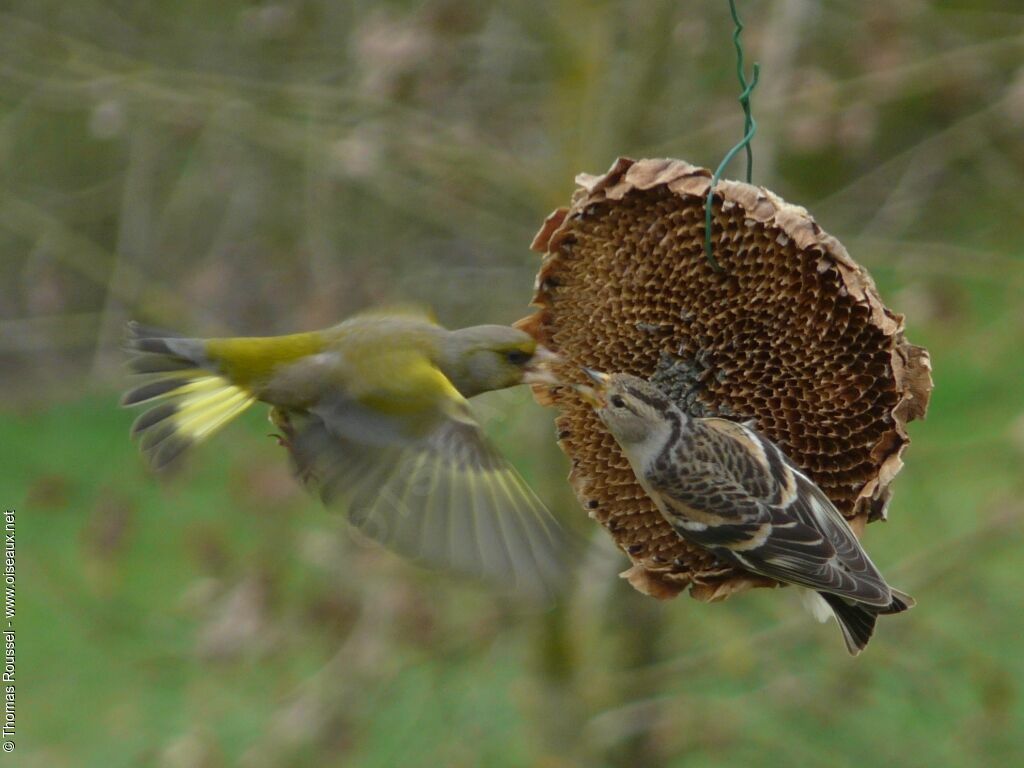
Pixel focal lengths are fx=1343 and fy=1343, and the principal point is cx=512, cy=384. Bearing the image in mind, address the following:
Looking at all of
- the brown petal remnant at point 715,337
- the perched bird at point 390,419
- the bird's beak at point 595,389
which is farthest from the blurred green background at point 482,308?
the bird's beak at point 595,389

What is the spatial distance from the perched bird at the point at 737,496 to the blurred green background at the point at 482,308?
5.34 feet

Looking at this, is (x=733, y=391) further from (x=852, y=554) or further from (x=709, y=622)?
(x=709, y=622)

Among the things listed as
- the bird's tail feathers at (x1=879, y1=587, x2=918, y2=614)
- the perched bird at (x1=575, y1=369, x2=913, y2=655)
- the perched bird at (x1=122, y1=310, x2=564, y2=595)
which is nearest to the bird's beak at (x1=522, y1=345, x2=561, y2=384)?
the perched bird at (x1=122, y1=310, x2=564, y2=595)

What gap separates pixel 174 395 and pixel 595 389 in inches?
41.6

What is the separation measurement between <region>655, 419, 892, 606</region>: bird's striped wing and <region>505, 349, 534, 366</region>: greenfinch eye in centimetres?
40

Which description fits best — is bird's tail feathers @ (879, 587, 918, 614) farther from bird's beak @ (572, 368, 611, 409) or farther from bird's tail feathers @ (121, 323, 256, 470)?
bird's tail feathers @ (121, 323, 256, 470)


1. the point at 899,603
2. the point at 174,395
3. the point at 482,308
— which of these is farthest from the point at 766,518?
the point at 482,308

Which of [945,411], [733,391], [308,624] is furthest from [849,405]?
[945,411]

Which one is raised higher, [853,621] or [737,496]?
[737,496]

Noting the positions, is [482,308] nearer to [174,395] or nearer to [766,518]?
[174,395]

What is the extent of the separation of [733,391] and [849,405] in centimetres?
25

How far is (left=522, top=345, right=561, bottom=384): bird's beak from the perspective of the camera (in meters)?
2.86

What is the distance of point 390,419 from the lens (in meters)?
2.86

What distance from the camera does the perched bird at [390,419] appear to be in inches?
103
